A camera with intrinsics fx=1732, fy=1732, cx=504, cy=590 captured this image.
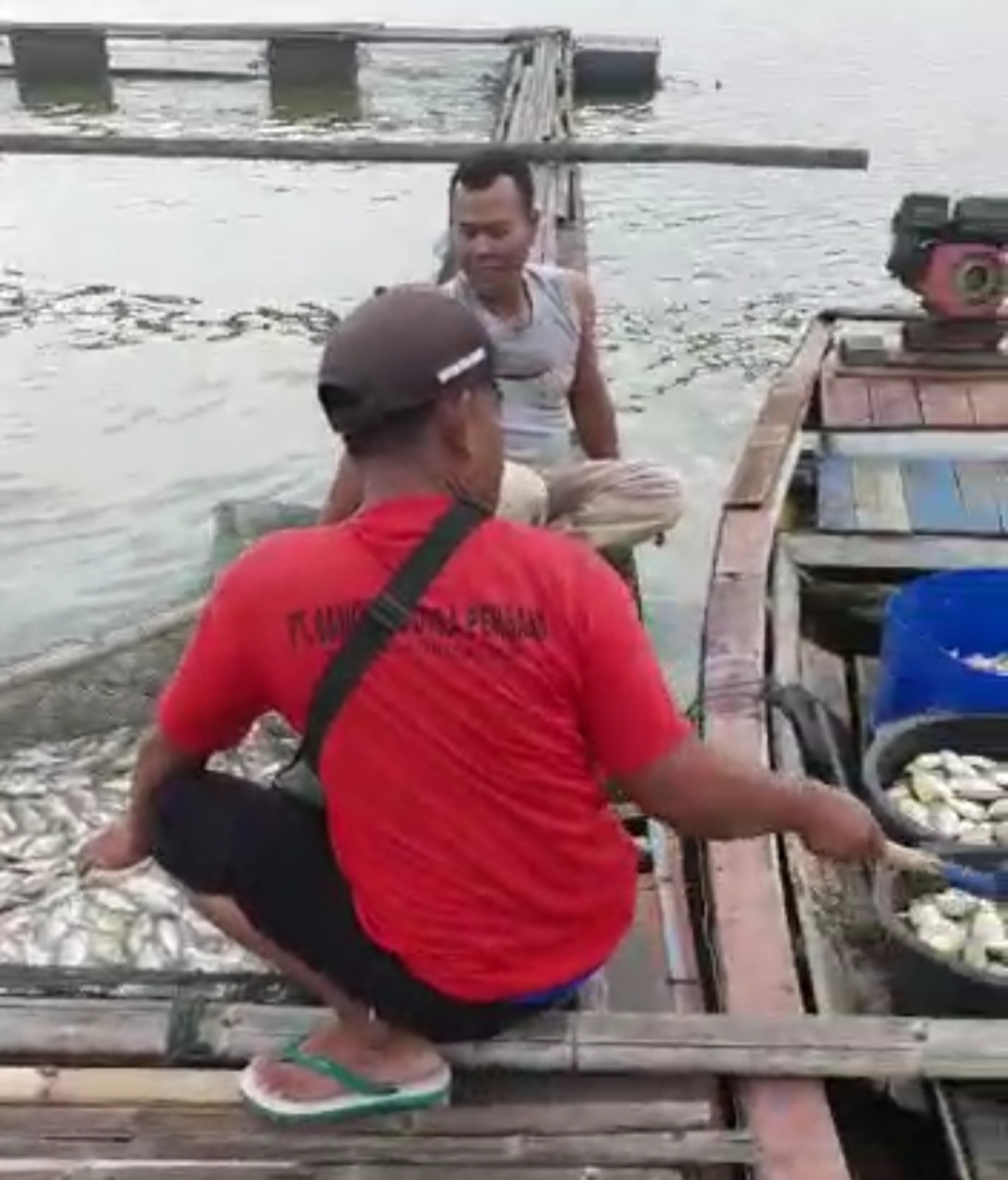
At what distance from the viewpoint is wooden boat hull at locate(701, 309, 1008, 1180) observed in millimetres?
3280

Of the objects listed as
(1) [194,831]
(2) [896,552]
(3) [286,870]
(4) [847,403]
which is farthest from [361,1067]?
(4) [847,403]

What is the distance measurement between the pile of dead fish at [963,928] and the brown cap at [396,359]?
1591mm

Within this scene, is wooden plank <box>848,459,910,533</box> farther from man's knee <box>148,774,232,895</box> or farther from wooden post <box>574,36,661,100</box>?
wooden post <box>574,36,661,100</box>

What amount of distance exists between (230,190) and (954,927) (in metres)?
14.3

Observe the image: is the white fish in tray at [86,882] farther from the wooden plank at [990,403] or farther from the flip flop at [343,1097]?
the wooden plank at [990,403]

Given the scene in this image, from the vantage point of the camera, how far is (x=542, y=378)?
18.6 feet

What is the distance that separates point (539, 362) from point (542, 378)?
0.24 ft

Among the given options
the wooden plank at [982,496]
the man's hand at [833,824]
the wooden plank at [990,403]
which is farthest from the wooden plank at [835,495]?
the man's hand at [833,824]

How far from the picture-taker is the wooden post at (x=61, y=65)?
20188 millimetres

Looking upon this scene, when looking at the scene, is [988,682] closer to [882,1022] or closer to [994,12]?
[882,1022]

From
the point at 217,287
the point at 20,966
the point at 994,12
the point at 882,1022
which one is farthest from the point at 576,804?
the point at 994,12

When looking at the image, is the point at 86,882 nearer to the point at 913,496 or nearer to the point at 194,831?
the point at 194,831

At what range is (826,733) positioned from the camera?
13.5ft

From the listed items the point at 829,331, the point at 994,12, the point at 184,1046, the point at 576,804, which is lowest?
the point at 994,12
